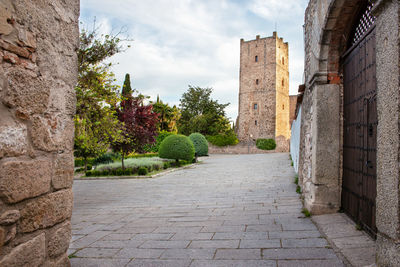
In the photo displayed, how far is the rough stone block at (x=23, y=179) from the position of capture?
1711 millimetres

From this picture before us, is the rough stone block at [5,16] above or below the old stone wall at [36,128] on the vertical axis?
above

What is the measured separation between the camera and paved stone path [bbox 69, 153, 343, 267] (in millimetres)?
2666

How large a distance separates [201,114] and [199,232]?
3395cm

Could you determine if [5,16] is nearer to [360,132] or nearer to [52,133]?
[52,133]

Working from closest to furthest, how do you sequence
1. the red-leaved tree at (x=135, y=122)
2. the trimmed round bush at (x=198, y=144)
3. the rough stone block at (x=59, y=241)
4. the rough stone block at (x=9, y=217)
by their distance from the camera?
the rough stone block at (x=9, y=217), the rough stone block at (x=59, y=241), the red-leaved tree at (x=135, y=122), the trimmed round bush at (x=198, y=144)

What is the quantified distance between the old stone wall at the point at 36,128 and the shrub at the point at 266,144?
3133 centimetres

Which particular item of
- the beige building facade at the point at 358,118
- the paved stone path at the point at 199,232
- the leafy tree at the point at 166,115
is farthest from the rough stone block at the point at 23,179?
the leafy tree at the point at 166,115

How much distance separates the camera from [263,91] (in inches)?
1390

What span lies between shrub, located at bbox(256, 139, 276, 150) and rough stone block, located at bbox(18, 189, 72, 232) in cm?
3134

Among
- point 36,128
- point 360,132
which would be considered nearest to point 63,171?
point 36,128

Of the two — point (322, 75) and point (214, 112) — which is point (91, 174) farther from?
point (214, 112)

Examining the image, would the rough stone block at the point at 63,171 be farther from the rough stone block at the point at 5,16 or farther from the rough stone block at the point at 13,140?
the rough stone block at the point at 5,16

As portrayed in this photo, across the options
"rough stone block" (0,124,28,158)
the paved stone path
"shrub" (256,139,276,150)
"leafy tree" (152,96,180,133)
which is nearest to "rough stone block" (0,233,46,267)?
"rough stone block" (0,124,28,158)

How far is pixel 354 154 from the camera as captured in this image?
132 inches
